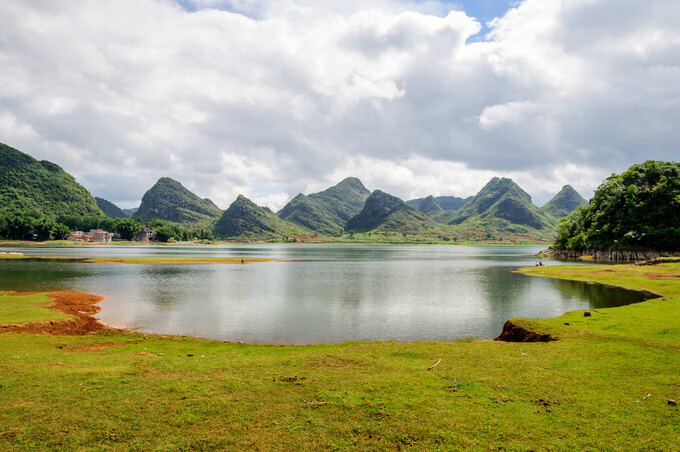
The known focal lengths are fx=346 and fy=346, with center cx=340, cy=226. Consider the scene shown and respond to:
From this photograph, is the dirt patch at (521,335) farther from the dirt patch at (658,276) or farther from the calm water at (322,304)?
the dirt patch at (658,276)

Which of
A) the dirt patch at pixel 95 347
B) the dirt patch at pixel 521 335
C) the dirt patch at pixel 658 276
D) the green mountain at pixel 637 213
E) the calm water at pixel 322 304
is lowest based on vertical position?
the calm water at pixel 322 304

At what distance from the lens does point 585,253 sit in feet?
425

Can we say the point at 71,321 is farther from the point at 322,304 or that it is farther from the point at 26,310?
the point at 322,304

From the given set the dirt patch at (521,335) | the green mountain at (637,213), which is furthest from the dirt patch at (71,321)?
the green mountain at (637,213)

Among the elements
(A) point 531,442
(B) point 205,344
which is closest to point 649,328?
(A) point 531,442

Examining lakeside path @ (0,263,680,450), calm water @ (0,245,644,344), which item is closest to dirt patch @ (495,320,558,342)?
lakeside path @ (0,263,680,450)

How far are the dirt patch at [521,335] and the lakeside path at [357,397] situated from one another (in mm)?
1286

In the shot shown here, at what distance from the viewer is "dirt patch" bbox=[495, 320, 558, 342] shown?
72.0 feet

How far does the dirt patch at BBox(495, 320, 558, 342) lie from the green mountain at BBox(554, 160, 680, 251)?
109 m

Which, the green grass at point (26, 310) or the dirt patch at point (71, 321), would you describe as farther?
the green grass at point (26, 310)

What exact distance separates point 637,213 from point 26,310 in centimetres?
14439

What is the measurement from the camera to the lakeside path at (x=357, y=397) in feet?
31.9

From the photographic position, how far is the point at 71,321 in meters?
29.9

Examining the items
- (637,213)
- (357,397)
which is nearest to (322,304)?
(357,397)
